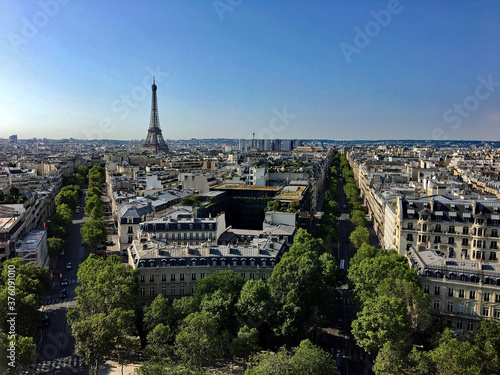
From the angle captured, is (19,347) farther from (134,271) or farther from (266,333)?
(266,333)

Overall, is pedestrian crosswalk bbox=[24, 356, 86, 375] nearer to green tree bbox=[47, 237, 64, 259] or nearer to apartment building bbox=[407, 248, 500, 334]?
green tree bbox=[47, 237, 64, 259]

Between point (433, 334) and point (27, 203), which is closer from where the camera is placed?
point (433, 334)

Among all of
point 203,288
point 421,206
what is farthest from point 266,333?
point 421,206

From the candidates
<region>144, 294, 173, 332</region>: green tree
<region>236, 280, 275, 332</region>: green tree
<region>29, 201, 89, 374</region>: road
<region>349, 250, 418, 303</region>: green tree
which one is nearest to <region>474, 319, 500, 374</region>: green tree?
<region>349, 250, 418, 303</region>: green tree

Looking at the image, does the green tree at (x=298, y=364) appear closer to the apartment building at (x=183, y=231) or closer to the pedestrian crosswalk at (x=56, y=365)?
the pedestrian crosswalk at (x=56, y=365)

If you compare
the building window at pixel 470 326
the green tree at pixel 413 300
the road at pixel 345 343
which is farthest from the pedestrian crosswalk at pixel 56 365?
the building window at pixel 470 326
